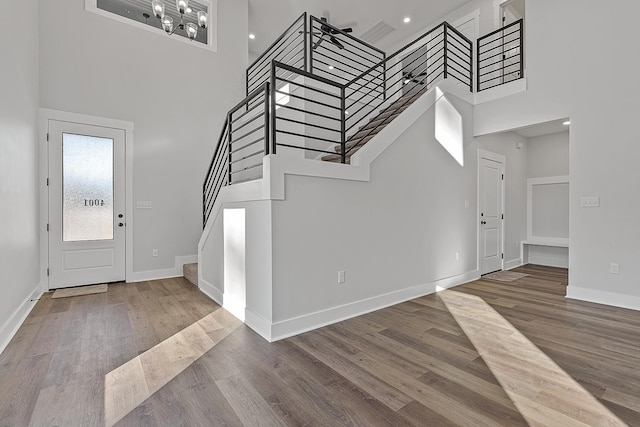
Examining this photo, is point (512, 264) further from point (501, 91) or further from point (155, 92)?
point (155, 92)

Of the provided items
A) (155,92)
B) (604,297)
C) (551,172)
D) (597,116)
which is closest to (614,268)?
(604,297)

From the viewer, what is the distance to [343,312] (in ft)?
10.7

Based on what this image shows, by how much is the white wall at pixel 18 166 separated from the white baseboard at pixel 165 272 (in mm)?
1219

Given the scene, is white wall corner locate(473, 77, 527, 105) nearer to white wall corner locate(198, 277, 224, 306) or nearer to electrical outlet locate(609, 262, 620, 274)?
electrical outlet locate(609, 262, 620, 274)

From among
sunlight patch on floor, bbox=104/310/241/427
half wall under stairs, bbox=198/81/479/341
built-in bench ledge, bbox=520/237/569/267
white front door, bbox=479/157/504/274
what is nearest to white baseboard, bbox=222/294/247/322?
half wall under stairs, bbox=198/81/479/341

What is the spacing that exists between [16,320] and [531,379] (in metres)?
4.60

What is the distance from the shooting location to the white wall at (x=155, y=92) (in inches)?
179

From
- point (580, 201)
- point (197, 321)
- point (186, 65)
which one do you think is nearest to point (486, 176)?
point (580, 201)

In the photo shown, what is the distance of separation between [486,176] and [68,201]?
6877 millimetres

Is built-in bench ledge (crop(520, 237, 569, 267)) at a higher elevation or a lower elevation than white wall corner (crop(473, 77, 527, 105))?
lower

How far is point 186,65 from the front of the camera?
18.1ft

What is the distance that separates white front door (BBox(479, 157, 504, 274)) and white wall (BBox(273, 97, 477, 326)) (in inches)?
13.8

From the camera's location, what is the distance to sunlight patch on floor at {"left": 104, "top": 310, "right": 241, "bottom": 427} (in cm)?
186

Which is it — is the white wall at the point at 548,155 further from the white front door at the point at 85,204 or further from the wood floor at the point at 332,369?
the white front door at the point at 85,204
